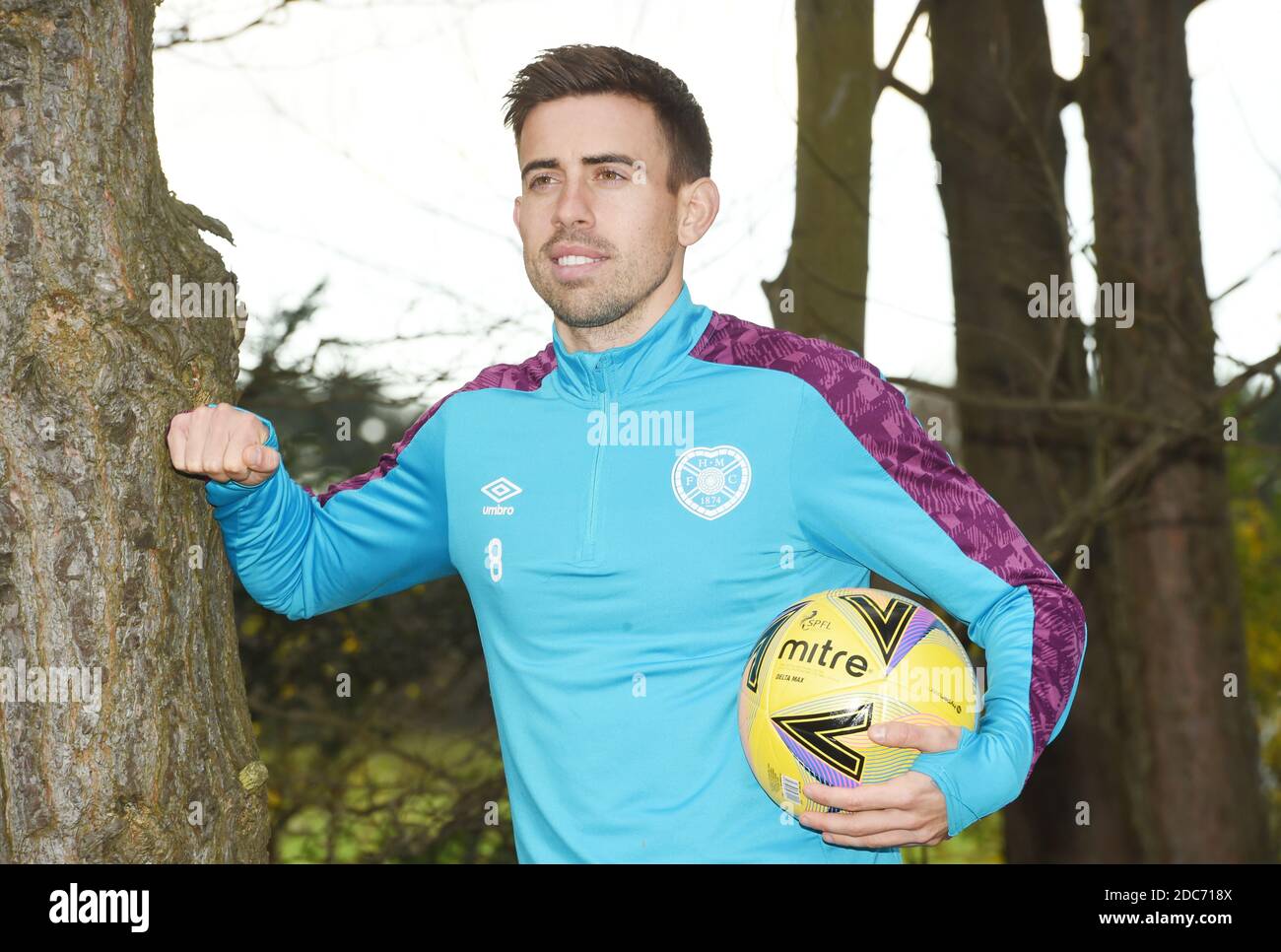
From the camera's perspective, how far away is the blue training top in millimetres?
3023

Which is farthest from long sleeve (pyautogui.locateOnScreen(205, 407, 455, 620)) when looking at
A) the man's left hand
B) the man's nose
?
the man's left hand

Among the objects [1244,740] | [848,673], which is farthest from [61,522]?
[1244,740]

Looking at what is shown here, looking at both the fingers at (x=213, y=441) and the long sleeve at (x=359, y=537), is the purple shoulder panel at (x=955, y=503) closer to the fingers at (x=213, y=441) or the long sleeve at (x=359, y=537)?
the long sleeve at (x=359, y=537)

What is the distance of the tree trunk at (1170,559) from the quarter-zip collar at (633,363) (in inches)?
204

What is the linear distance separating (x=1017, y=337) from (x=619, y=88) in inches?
240

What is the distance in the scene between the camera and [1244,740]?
8172 mm

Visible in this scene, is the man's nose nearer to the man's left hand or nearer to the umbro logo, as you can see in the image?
the umbro logo

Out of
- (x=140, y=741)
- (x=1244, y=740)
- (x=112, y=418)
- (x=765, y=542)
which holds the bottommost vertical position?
(x=1244, y=740)

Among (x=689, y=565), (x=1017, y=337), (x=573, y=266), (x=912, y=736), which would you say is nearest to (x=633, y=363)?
(x=573, y=266)

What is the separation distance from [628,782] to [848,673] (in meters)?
0.60

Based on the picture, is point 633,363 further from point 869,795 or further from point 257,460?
point 869,795

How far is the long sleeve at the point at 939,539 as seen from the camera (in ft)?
9.77

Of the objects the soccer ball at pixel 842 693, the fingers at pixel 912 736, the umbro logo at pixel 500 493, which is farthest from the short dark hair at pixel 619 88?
the fingers at pixel 912 736
